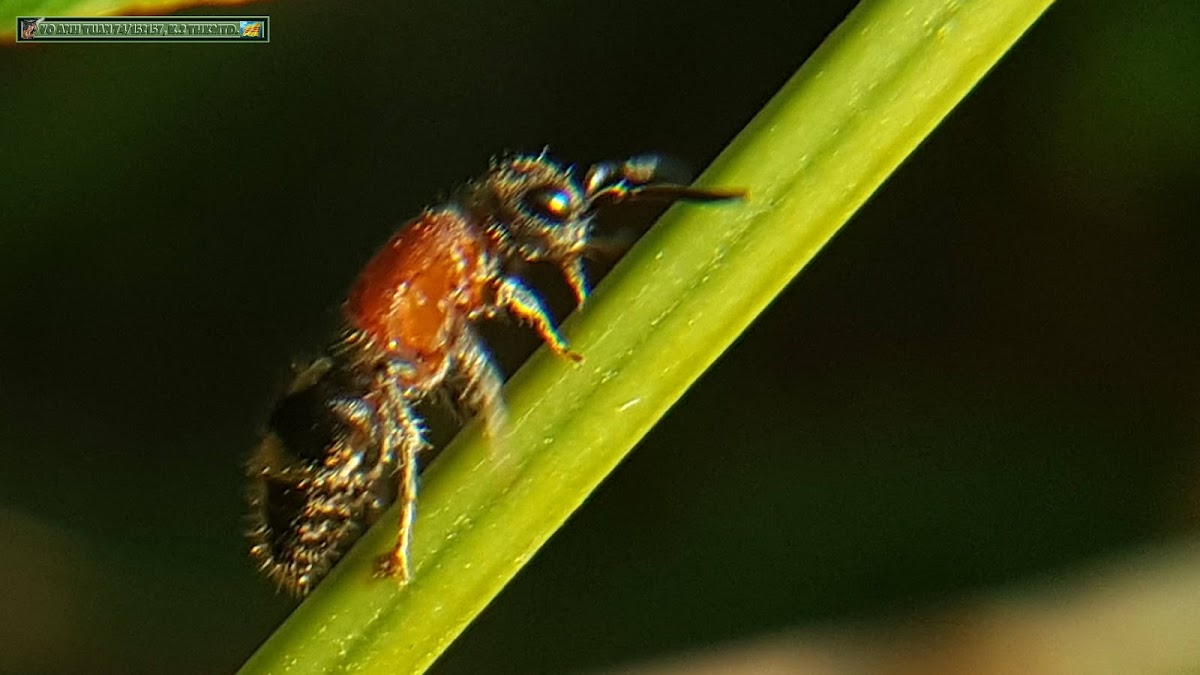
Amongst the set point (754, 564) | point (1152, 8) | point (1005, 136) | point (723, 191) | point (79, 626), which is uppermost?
point (1152, 8)

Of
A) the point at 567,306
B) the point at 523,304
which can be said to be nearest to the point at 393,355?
the point at 523,304

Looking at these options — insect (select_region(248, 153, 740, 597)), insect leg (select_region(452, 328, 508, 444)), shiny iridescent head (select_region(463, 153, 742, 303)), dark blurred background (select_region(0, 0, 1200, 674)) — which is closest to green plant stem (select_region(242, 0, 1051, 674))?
insect leg (select_region(452, 328, 508, 444))

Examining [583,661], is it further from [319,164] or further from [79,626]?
[319,164]

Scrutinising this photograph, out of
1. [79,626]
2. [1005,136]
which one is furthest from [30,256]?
[1005,136]

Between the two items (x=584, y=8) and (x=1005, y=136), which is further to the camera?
(x=584, y=8)

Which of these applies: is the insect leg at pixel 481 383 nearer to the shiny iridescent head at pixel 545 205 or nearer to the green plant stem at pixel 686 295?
the green plant stem at pixel 686 295

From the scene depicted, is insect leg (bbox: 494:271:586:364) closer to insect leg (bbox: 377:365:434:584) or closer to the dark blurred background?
insect leg (bbox: 377:365:434:584)
